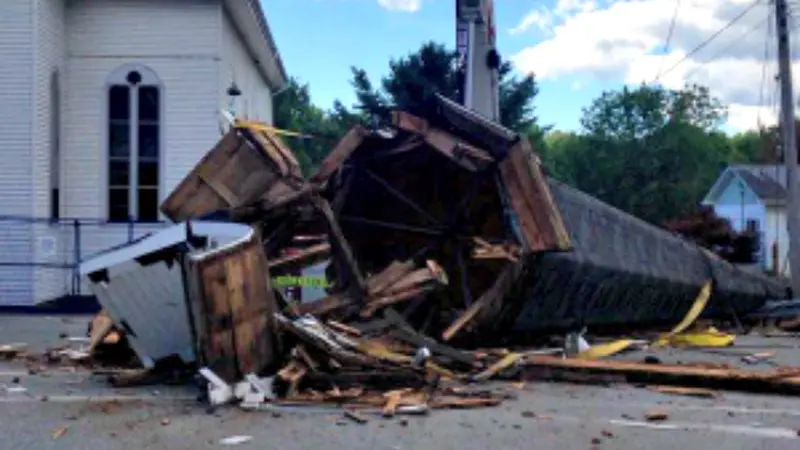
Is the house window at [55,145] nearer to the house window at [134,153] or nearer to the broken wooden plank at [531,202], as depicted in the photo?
the house window at [134,153]

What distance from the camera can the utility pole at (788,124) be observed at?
21.0 meters

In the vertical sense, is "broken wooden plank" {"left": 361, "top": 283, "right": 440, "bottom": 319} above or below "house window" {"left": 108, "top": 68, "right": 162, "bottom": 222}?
below

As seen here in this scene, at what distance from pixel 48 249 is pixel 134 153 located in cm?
240

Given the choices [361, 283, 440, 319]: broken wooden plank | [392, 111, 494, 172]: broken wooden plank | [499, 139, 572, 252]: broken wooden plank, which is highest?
[392, 111, 494, 172]: broken wooden plank

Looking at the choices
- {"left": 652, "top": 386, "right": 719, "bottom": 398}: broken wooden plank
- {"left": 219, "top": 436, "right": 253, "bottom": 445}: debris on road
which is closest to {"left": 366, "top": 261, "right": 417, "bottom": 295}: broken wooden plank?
{"left": 652, "top": 386, "right": 719, "bottom": 398}: broken wooden plank

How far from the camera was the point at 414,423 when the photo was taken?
22.9 ft

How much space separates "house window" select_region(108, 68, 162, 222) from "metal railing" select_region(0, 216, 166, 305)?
398 mm

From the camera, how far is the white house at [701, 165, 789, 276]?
5112 cm

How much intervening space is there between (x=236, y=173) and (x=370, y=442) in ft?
14.3

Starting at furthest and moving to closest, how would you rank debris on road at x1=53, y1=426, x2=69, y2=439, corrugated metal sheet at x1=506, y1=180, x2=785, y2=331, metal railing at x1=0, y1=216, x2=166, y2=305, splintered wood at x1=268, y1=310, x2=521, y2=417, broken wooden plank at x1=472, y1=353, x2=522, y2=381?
1. metal railing at x1=0, y1=216, x2=166, y2=305
2. corrugated metal sheet at x1=506, y1=180, x2=785, y2=331
3. broken wooden plank at x1=472, y1=353, x2=522, y2=381
4. splintered wood at x1=268, y1=310, x2=521, y2=417
5. debris on road at x1=53, y1=426, x2=69, y2=439

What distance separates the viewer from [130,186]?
63.6ft

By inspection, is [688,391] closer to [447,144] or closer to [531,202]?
[531,202]

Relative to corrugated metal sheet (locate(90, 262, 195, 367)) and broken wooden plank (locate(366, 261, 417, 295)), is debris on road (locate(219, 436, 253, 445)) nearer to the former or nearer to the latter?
corrugated metal sheet (locate(90, 262, 195, 367))

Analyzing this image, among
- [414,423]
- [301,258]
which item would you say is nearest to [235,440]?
[414,423]
